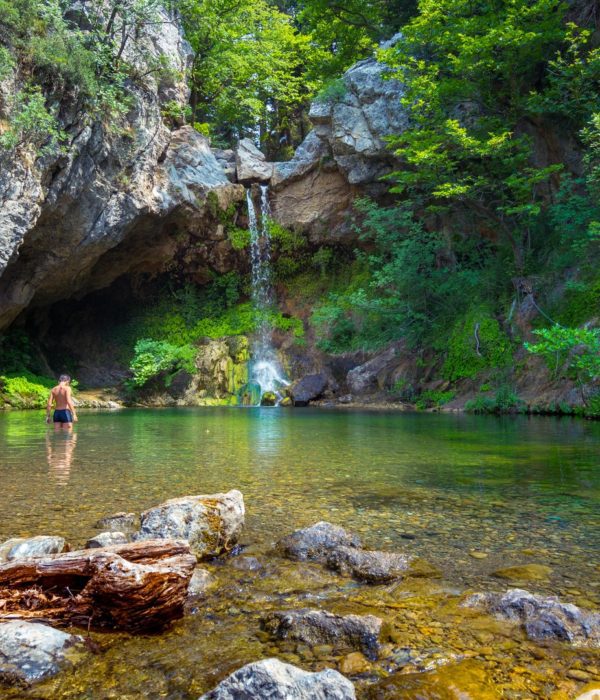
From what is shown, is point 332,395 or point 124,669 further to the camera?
point 332,395

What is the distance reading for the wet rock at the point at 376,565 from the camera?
2902mm

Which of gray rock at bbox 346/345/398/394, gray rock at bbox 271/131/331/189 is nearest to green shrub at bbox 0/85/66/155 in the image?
gray rock at bbox 271/131/331/189

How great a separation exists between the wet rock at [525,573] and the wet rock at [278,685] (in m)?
1.47

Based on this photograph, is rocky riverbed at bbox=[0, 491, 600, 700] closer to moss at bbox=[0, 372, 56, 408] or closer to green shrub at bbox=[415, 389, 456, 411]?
green shrub at bbox=[415, 389, 456, 411]

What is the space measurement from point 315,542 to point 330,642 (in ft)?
3.55

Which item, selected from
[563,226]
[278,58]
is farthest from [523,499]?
[278,58]

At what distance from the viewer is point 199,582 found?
2799mm

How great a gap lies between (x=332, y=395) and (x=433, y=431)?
39.2ft

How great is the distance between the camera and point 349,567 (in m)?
3.01

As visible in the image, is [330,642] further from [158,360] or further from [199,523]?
[158,360]

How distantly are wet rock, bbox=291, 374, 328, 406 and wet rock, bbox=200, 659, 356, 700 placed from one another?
20160mm

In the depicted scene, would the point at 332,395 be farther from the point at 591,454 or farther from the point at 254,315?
the point at 591,454

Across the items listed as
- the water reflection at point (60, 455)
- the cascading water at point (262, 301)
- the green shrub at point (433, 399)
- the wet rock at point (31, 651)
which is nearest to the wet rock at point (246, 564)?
the wet rock at point (31, 651)

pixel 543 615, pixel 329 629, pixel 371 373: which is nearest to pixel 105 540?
pixel 329 629
